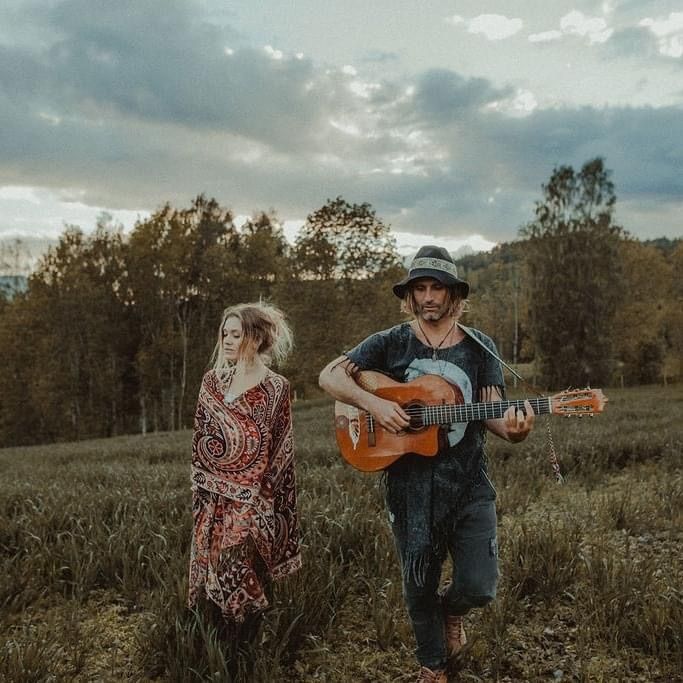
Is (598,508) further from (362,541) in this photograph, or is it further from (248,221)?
(248,221)

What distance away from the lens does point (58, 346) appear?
104ft

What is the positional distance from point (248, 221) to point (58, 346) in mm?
13340

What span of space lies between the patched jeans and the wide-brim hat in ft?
3.35

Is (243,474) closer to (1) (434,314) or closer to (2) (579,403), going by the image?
(1) (434,314)

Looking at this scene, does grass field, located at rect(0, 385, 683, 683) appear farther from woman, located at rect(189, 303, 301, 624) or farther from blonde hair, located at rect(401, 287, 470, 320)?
blonde hair, located at rect(401, 287, 470, 320)

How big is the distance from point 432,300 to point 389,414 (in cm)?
61

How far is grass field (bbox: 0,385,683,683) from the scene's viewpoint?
3232 mm

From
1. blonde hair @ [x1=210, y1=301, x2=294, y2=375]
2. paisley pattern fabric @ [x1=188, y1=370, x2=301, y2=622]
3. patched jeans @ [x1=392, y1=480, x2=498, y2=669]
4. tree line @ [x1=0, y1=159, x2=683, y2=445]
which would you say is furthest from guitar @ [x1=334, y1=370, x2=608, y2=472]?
tree line @ [x1=0, y1=159, x2=683, y2=445]

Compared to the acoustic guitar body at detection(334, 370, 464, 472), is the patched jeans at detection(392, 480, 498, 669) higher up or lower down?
lower down

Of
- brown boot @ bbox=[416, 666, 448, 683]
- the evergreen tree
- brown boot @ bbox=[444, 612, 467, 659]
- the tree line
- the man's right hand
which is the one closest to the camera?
the man's right hand

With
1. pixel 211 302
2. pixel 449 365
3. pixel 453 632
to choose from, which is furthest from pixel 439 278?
pixel 211 302

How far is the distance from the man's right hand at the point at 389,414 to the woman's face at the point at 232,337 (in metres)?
0.99

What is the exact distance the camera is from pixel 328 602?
3.77 meters

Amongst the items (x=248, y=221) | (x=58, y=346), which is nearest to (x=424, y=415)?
(x=58, y=346)
